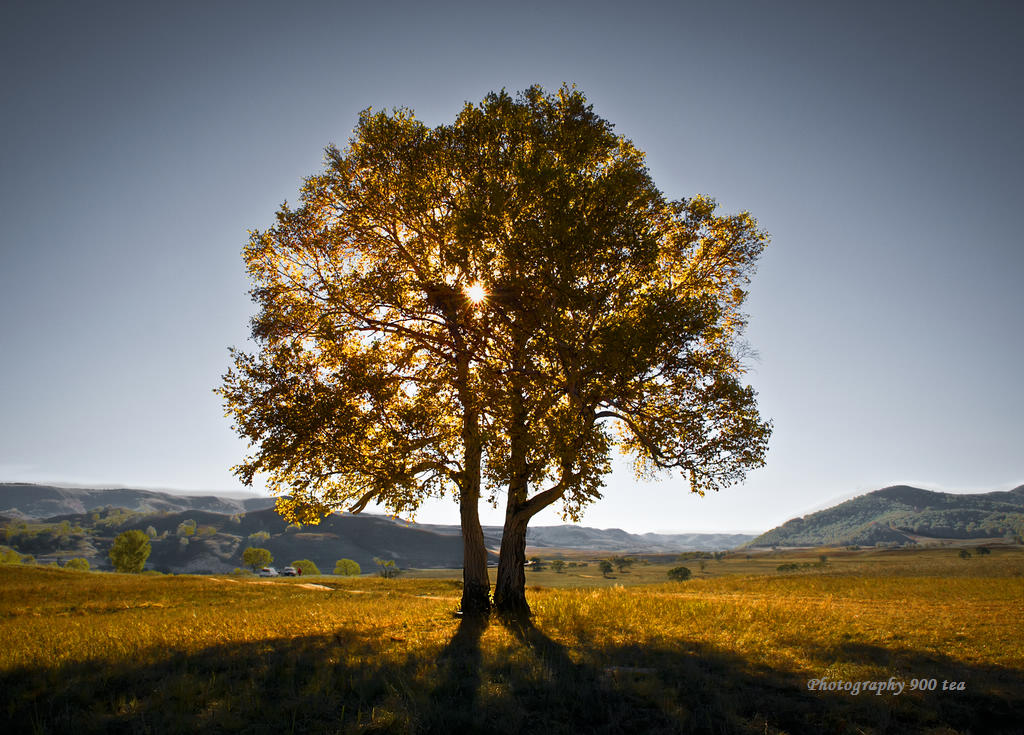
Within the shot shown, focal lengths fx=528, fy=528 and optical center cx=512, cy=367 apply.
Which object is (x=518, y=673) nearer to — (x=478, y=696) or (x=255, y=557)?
(x=478, y=696)

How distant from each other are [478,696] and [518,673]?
1372 millimetres

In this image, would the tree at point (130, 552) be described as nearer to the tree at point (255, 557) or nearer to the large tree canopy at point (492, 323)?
the tree at point (255, 557)

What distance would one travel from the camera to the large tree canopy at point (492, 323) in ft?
48.3

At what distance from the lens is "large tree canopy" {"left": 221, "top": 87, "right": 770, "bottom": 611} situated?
1471 cm

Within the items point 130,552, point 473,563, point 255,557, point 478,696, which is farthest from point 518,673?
point 255,557

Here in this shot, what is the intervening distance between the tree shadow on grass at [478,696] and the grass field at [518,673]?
0.10 feet

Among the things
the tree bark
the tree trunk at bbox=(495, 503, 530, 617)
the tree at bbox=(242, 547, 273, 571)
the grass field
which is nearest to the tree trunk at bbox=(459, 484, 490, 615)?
the tree bark

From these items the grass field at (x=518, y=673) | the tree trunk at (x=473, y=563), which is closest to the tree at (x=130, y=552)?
the grass field at (x=518, y=673)

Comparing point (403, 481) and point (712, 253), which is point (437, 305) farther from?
point (712, 253)

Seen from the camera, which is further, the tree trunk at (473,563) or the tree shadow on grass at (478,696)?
the tree trunk at (473,563)

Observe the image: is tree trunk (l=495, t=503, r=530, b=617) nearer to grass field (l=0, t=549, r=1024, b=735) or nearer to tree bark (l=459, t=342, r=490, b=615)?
tree bark (l=459, t=342, r=490, b=615)

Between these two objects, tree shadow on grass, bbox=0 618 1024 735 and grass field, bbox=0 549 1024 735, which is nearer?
tree shadow on grass, bbox=0 618 1024 735

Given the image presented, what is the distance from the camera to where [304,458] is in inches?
613

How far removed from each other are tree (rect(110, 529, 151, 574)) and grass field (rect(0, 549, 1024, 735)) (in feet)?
439
